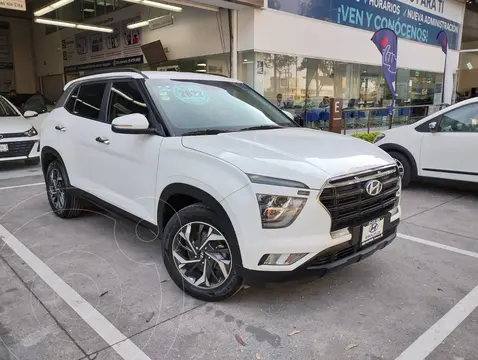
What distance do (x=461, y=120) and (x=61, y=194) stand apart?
5774 millimetres

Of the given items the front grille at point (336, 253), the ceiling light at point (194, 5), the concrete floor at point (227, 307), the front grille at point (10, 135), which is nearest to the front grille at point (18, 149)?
the front grille at point (10, 135)

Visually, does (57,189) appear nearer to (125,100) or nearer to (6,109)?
(125,100)

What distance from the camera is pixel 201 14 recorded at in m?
12.6

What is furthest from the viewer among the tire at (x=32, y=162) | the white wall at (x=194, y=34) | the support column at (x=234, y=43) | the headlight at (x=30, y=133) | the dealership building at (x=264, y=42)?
the white wall at (x=194, y=34)

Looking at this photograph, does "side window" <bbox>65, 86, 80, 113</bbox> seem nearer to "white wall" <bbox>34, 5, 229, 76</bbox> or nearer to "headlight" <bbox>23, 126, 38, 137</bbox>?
"headlight" <bbox>23, 126, 38, 137</bbox>

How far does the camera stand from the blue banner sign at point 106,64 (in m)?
16.8

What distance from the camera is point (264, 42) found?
1153 centimetres

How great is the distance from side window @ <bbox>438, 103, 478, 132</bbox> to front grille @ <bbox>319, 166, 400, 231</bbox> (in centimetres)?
368

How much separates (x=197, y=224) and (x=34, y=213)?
3.38m

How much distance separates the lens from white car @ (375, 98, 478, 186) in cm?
598

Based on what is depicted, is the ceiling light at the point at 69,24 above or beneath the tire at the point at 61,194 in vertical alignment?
above

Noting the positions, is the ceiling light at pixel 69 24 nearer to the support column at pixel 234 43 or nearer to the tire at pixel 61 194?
the support column at pixel 234 43

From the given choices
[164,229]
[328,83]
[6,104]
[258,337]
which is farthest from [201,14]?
Result: [258,337]

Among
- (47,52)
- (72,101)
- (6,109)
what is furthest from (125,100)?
(47,52)
